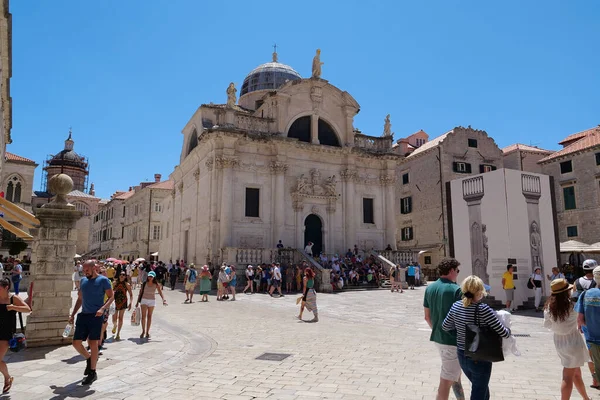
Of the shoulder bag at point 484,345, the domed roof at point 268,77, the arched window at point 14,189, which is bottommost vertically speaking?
the shoulder bag at point 484,345

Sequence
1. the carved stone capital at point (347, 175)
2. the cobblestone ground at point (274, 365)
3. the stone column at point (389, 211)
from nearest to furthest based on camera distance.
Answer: the cobblestone ground at point (274, 365)
the carved stone capital at point (347, 175)
the stone column at point (389, 211)

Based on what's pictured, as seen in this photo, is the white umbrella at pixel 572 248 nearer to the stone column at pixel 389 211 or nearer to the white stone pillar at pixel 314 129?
the stone column at pixel 389 211

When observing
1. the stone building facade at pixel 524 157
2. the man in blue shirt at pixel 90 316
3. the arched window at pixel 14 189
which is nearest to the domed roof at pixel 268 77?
the stone building facade at pixel 524 157

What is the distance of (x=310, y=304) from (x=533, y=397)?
24.9 ft

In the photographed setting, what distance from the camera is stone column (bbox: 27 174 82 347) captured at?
8469 mm

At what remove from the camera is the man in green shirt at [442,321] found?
13.9ft

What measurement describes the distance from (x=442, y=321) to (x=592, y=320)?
2196 millimetres

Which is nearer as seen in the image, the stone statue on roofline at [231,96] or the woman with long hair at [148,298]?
the woman with long hair at [148,298]

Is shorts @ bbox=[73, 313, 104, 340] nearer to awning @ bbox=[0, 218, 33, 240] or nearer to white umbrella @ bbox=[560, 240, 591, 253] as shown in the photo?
awning @ bbox=[0, 218, 33, 240]

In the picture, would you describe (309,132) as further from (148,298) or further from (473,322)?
(473,322)

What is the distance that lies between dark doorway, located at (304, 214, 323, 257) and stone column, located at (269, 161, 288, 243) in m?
2.13

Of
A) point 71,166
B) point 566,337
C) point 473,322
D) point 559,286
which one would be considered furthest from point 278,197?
point 71,166

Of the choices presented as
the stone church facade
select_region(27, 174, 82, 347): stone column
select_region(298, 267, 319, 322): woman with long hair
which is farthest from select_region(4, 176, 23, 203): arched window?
select_region(298, 267, 319, 322): woman with long hair

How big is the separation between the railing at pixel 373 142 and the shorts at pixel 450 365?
27.0 metres
